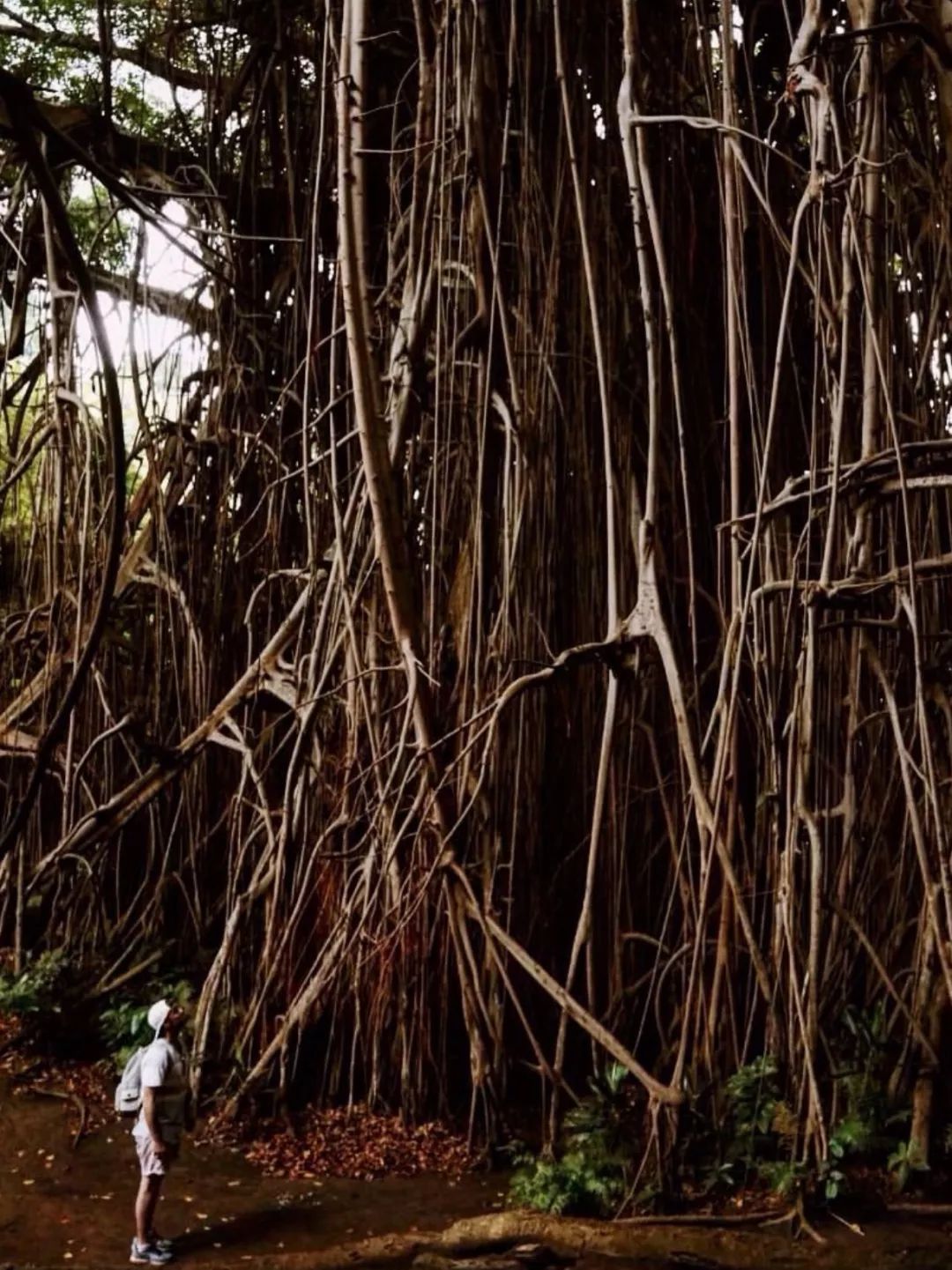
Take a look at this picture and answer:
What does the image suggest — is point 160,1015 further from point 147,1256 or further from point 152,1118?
point 147,1256

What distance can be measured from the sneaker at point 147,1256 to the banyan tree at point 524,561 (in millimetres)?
659

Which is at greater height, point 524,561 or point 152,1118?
point 524,561

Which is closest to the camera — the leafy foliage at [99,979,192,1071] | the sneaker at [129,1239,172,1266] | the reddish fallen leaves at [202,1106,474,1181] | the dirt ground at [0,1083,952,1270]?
the dirt ground at [0,1083,952,1270]

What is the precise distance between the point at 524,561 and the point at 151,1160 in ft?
6.15

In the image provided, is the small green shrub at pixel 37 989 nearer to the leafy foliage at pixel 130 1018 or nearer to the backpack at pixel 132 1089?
the leafy foliage at pixel 130 1018

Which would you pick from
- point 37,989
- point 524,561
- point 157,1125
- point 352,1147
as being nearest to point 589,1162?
point 352,1147

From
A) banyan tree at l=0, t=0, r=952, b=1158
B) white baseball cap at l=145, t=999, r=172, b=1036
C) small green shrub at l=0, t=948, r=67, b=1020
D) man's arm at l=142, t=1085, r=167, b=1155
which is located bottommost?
man's arm at l=142, t=1085, r=167, b=1155

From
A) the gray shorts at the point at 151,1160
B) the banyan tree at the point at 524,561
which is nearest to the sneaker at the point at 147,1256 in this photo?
the gray shorts at the point at 151,1160

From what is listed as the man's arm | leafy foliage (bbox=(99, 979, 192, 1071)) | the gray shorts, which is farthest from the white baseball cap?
leafy foliage (bbox=(99, 979, 192, 1071))

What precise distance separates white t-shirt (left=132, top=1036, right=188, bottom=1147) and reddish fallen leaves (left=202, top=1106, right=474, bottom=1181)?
1.43 feet

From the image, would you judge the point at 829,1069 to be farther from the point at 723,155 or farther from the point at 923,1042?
the point at 723,155

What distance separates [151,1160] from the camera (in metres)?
3.31

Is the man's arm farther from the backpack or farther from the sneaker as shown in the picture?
the sneaker

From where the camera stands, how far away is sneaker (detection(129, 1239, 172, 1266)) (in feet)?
10.6
